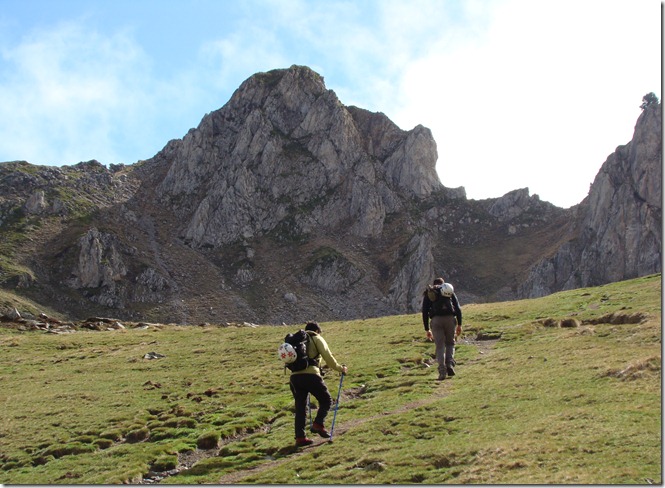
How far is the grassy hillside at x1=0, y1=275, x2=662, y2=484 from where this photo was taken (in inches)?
591

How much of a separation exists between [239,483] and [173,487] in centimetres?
223

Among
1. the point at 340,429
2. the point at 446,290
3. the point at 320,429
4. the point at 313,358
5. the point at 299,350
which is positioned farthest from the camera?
the point at 446,290

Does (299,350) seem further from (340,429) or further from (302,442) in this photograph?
(340,429)

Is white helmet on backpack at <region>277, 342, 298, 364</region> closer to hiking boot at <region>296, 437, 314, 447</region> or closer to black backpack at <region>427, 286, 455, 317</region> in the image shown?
hiking boot at <region>296, 437, 314, 447</region>

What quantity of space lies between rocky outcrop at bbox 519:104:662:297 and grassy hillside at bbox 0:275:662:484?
320ft

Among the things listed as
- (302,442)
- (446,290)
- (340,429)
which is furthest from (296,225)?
(302,442)

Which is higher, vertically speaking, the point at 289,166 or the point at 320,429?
the point at 289,166

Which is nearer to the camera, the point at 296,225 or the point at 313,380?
the point at 313,380

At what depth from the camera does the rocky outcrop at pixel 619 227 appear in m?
142

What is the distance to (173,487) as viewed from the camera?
16.9 meters

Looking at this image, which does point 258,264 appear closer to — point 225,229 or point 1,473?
point 225,229

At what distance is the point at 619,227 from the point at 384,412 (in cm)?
14074

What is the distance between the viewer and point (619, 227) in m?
145

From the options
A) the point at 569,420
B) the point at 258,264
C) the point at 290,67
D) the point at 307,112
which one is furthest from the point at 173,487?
the point at 290,67
